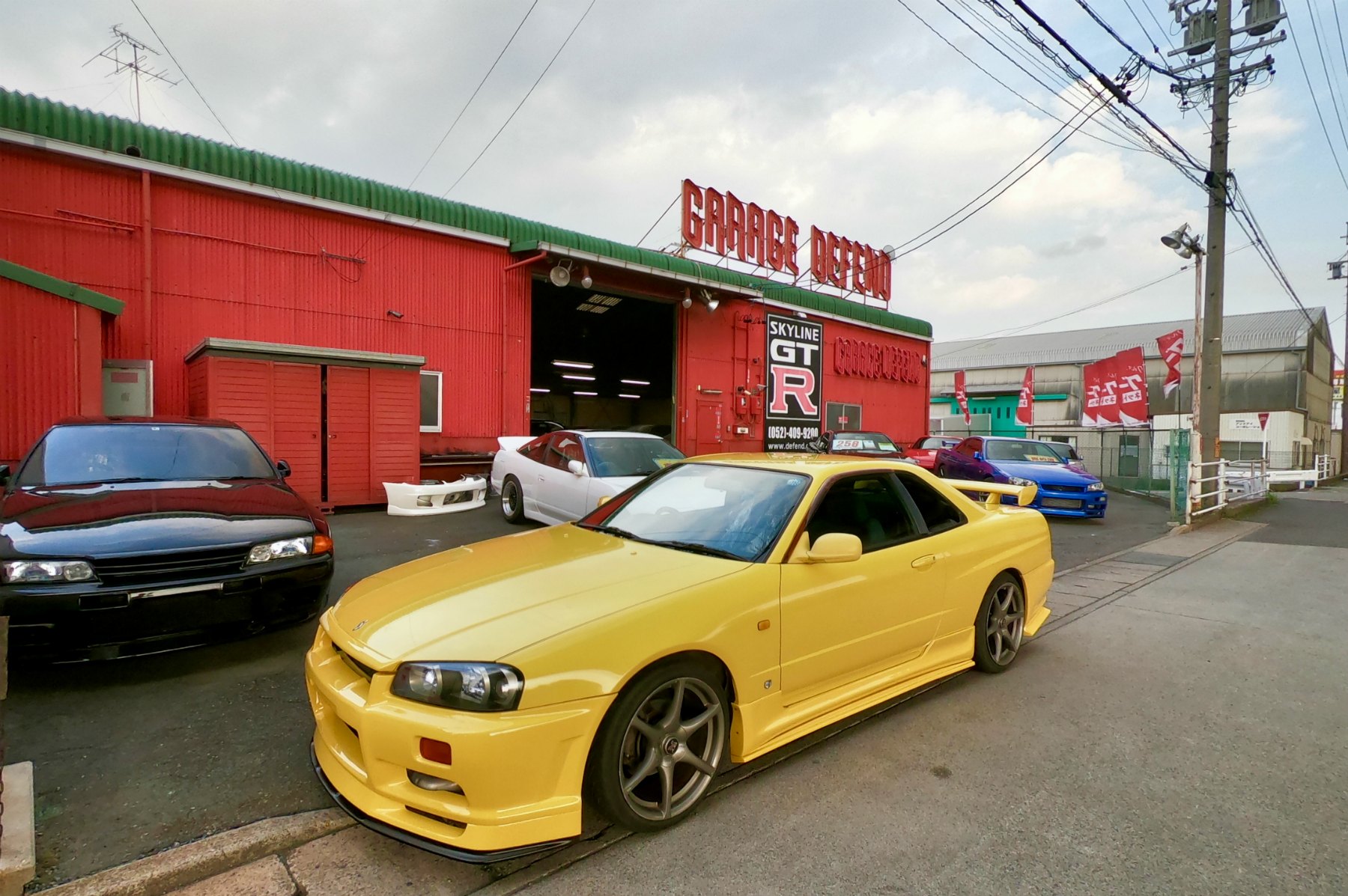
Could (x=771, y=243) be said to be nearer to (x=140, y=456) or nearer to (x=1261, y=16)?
(x=1261, y=16)

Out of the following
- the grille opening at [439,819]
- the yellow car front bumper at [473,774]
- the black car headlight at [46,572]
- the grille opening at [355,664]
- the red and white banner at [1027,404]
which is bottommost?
the grille opening at [439,819]

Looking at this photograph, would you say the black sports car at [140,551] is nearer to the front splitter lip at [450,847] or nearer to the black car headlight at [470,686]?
the front splitter lip at [450,847]

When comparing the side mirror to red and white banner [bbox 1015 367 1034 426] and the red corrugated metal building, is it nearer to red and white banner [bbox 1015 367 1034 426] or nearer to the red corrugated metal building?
the red corrugated metal building

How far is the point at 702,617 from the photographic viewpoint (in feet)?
8.18

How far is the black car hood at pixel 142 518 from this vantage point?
334cm

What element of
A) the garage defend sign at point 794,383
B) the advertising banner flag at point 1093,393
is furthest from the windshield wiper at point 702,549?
the advertising banner flag at point 1093,393

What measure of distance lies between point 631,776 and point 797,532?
48.1 inches

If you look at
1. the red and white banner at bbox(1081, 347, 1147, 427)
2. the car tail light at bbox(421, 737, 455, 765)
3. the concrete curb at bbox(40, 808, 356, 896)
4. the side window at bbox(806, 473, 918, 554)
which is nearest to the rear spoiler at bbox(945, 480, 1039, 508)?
the side window at bbox(806, 473, 918, 554)

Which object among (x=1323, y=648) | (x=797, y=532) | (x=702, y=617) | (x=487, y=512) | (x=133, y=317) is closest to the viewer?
(x=702, y=617)

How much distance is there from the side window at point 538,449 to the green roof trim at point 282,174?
5093 mm

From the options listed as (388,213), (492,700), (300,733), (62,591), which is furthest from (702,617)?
(388,213)

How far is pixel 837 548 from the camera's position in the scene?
2838mm

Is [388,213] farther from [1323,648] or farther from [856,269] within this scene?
[856,269]

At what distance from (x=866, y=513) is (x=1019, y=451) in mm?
11423
